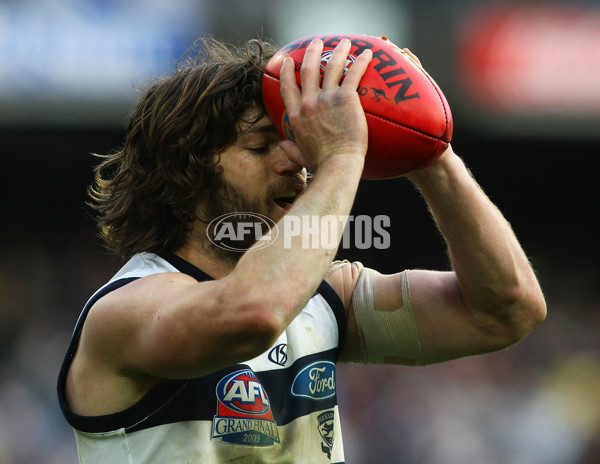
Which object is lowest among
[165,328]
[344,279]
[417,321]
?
[417,321]

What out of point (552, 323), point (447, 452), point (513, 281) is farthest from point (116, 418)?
point (552, 323)

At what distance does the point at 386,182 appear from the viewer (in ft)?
32.5

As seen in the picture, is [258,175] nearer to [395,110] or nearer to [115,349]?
[395,110]

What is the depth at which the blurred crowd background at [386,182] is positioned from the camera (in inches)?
312

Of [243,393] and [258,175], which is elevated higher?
[258,175]

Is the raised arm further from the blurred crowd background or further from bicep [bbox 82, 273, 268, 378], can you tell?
the blurred crowd background

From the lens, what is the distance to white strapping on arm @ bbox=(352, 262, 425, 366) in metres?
3.13

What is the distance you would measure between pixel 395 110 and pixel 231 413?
3.61 ft

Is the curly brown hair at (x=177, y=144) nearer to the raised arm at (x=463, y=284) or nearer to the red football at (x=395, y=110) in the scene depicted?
the red football at (x=395, y=110)

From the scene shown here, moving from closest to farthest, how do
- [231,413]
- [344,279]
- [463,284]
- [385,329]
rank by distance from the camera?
[231,413], [463,284], [385,329], [344,279]

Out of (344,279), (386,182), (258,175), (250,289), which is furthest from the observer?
(386,182)

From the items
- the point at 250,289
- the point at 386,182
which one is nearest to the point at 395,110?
the point at 250,289

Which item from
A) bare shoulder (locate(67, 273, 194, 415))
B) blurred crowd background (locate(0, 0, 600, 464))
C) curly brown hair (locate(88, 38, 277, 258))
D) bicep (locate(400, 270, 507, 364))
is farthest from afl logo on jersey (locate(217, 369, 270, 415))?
blurred crowd background (locate(0, 0, 600, 464))

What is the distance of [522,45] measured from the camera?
8477 millimetres
